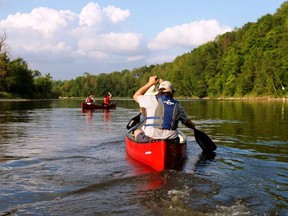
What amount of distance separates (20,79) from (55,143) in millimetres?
85544

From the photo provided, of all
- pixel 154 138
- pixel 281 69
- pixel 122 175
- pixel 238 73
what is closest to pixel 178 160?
pixel 154 138

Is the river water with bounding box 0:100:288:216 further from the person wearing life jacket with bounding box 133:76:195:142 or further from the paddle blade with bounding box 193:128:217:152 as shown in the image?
the person wearing life jacket with bounding box 133:76:195:142

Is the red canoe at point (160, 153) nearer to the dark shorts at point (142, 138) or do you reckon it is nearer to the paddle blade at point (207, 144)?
the dark shorts at point (142, 138)

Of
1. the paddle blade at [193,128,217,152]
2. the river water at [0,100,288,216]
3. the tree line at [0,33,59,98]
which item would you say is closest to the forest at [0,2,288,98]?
the tree line at [0,33,59,98]

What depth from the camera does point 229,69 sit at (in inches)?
4739

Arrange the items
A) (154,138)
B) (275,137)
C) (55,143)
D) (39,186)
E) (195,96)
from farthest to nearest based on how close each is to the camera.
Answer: (195,96) → (275,137) → (55,143) → (154,138) → (39,186)

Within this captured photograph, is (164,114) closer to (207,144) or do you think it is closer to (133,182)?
(133,182)

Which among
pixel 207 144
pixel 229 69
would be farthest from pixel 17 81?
pixel 207 144

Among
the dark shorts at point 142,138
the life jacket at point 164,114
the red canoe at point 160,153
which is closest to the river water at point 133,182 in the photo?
the red canoe at point 160,153

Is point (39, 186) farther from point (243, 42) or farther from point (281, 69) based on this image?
point (243, 42)

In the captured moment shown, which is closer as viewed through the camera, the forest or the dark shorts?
the dark shorts

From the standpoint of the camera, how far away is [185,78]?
140750mm

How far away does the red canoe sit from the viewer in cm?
842

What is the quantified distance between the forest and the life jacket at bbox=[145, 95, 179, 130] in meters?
81.2
